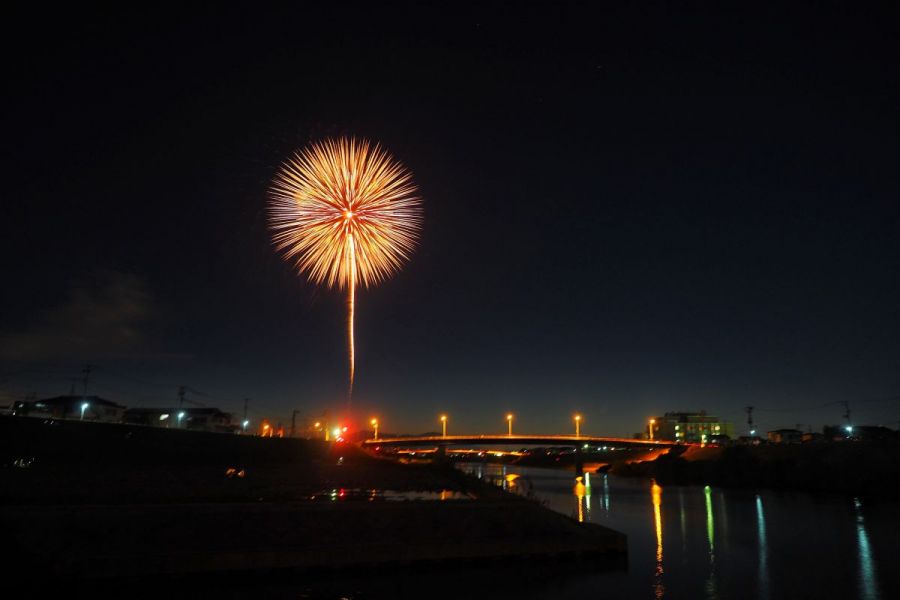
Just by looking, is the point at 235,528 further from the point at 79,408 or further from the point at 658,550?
the point at 79,408

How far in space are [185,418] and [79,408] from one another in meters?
22.0

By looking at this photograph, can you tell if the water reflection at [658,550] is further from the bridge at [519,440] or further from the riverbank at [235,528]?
the bridge at [519,440]

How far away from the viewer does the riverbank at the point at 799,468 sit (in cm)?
8150

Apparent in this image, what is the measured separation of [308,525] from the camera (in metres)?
26.7

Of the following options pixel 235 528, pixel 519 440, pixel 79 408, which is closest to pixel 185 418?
pixel 79 408

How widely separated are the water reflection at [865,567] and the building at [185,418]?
12156 cm

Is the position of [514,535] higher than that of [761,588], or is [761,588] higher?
[514,535]

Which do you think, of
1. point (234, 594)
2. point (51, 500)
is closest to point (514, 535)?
point (234, 594)

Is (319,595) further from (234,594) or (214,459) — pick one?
(214,459)

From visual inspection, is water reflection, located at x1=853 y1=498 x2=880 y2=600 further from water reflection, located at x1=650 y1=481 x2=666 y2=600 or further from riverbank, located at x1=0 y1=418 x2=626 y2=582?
riverbank, located at x1=0 y1=418 x2=626 y2=582

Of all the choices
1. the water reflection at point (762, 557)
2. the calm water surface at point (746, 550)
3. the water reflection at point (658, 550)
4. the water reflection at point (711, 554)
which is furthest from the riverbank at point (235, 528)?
the water reflection at point (762, 557)

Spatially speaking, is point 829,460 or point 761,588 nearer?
point 761,588

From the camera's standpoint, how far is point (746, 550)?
38.3m

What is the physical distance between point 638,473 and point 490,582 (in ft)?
430
